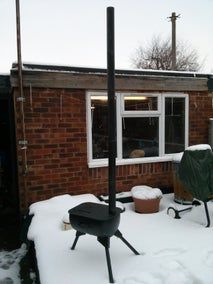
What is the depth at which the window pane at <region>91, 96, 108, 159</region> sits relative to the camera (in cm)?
529

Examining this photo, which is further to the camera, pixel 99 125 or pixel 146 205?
pixel 99 125

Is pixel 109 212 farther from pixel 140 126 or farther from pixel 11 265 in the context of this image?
pixel 140 126

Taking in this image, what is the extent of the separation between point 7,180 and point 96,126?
3226 millimetres

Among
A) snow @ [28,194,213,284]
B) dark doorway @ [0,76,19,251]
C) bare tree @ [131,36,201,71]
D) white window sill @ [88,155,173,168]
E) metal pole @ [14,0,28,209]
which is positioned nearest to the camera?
snow @ [28,194,213,284]

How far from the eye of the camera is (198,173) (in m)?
4.13

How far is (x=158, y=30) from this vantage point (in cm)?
2866

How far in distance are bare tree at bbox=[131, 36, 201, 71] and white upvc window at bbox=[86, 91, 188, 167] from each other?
68.6ft

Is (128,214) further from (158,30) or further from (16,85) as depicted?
(158,30)

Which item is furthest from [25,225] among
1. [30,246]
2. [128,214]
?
[128,214]

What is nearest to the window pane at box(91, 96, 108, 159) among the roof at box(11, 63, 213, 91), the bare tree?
the roof at box(11, 63, 213, 91)

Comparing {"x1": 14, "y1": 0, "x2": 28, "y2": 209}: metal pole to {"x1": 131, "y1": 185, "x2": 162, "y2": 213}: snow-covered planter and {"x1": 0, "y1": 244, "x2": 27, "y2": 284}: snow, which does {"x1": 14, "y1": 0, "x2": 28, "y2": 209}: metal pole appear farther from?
{"x1": 131, "y1": 185, "x2": 162, "y2": 213}: snow-covered planter

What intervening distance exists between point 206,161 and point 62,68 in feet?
9.59

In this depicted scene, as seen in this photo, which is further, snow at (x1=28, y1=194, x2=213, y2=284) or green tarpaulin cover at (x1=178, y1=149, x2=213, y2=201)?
green tarpaulin cover at (x1=178, y1=149, x2=213, y2=201)

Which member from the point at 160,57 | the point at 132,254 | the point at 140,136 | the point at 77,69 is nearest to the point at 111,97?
the point at 132,254
